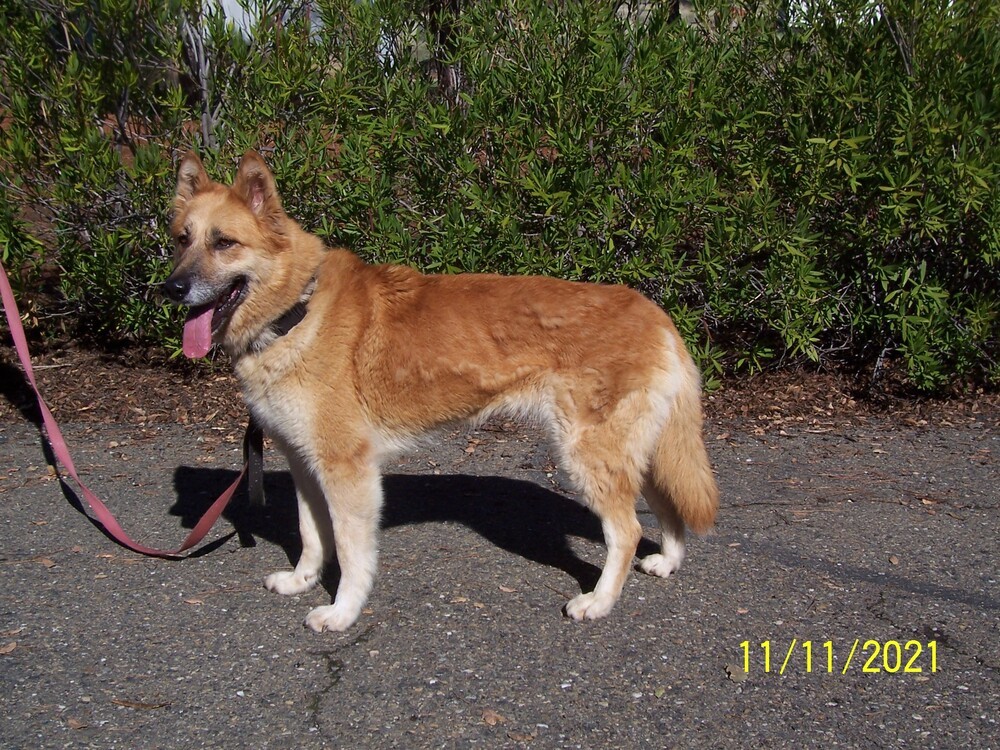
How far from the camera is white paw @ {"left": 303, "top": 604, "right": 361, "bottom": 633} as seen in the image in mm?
3895

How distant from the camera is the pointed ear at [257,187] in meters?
3.99

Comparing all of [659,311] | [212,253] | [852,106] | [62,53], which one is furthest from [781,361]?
[62,53]

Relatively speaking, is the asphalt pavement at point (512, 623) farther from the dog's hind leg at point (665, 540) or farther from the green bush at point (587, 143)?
the green bush at point (587, 143)

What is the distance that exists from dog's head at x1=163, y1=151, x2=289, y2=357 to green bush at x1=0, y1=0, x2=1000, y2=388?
253 cm

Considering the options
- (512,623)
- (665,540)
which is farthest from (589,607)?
(665,540)

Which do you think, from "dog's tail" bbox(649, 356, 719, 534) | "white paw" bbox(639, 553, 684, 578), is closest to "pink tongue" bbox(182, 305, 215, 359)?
"dog's tail" bbox(649, 356, 719, 534)

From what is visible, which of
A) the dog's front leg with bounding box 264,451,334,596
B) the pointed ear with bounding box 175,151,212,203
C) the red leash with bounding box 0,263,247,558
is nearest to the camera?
the pointed ear with bounding box 175,151,212,203

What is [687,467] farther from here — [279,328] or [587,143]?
[587,143]

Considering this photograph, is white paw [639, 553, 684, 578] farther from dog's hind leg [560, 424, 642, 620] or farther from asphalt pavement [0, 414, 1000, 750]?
dog's hind leg [560, 424, 642, 620]

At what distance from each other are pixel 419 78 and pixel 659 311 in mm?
3452

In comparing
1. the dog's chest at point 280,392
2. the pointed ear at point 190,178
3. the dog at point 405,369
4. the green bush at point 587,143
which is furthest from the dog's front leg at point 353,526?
the green bush at point 587,143

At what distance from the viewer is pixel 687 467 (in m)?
4.20
